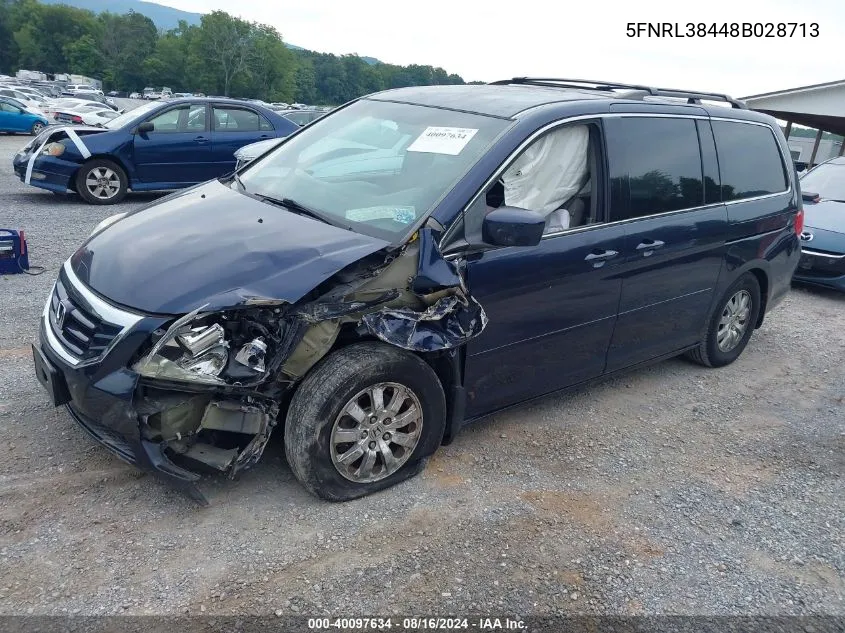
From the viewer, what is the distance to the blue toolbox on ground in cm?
630

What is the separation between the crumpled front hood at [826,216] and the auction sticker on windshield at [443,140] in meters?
5.88

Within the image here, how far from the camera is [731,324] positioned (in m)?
5.42

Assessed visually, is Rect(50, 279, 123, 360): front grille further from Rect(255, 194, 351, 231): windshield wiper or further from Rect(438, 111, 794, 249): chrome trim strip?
Rect(438, 111, 794, 249): chrome trim strip

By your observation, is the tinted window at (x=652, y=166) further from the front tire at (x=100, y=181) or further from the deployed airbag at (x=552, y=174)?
the front tire at (x=100, y=181)

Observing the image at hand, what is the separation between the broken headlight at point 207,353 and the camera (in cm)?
286

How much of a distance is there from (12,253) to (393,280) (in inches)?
183

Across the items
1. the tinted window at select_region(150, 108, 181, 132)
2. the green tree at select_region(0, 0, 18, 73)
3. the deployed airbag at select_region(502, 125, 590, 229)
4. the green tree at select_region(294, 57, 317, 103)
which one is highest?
the green tree at select_region(0, 0, 18, 73)

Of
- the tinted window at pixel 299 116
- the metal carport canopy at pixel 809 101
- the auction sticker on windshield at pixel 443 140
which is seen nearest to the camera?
the auction sticker on windshield at pixel 443 140

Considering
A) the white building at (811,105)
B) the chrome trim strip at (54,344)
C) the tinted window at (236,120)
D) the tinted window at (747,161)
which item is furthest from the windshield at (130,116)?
the white building at (811,105)

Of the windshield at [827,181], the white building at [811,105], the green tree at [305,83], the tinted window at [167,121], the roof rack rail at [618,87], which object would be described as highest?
the green tree at [305,83]

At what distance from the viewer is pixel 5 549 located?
9.42 feet

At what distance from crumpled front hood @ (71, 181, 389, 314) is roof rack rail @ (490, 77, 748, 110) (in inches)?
84.8

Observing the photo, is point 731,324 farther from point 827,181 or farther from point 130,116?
point 130,116

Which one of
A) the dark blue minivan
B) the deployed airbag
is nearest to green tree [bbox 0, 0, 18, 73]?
the dark blue minivan
